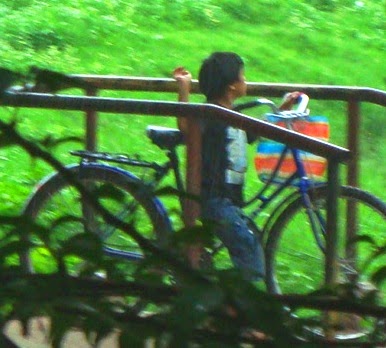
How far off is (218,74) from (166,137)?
1.42ft

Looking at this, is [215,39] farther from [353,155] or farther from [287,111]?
[353,155]

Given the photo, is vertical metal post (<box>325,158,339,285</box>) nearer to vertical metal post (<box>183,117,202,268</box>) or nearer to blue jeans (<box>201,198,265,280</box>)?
blue jeans (<box>201,198,265,280</box>)

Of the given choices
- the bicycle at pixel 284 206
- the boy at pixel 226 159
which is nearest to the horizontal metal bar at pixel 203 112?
the boy at pixel 226 159

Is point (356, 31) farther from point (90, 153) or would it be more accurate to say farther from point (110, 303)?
point (110, 303)

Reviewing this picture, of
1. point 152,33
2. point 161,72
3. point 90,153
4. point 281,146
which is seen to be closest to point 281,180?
point 281,146

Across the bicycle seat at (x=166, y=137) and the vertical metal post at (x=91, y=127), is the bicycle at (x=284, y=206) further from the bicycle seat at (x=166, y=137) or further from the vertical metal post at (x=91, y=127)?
the vertical metal post at (x=91, y=127)

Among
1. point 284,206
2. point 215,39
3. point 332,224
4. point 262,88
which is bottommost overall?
point 215,39

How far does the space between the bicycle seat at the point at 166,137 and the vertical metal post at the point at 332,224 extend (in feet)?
2.04

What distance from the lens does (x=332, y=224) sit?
4.21 metres

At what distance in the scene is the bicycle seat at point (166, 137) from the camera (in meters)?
4.56

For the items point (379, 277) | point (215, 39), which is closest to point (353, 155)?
point (379, 277)

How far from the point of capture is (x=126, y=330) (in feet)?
4.16

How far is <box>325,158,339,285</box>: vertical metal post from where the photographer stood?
13.5 ft

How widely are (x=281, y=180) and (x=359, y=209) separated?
311 mm
